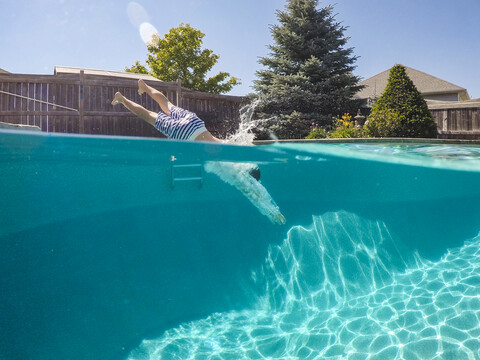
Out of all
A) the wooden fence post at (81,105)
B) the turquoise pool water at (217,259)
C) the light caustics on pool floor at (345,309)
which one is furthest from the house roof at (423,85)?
the light caustics on pool floor at (345,309)

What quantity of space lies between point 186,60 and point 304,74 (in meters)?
16.6

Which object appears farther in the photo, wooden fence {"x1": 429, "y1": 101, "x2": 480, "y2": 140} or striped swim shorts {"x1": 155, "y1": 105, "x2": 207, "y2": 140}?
wooden fence {"x1": 429, "y1": 101, "x2": 480, "y2": 140}

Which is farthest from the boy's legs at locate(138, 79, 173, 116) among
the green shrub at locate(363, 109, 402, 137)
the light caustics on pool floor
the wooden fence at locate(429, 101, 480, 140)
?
the wooden fence at locate(429, 101, 480, 140)

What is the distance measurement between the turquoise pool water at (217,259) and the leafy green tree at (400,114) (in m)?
1.26

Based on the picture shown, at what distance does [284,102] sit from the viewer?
16.5 meters

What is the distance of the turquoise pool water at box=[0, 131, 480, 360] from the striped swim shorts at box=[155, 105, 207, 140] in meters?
0.47

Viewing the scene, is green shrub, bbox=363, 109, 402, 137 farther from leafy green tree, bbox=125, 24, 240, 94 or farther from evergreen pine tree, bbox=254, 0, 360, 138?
leafy green tree, bbox=125, 24, 240, 94

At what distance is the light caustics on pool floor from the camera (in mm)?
4441

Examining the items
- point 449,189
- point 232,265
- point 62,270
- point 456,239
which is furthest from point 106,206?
point 449,189

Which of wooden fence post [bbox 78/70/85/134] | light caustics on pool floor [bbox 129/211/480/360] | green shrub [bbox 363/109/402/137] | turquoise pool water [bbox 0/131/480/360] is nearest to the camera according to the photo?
light caustics on pool floor [bbox 129/211/480/360]

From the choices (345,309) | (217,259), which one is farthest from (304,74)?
(345,309)

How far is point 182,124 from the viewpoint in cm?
712

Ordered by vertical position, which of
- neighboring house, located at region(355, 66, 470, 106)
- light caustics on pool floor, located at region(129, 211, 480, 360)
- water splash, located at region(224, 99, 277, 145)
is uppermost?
neighboring house, located at region(355, 66, 470, 106)

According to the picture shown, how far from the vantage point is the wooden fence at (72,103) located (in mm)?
11805
